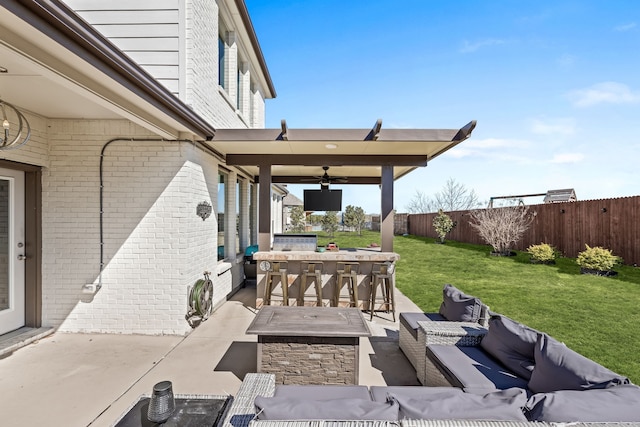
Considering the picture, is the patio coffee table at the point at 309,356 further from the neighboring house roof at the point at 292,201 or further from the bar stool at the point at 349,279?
the neighboring house roof at the point at 292,201

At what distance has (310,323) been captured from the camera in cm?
309

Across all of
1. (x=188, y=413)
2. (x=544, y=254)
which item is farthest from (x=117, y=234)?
(x=544, y=254)

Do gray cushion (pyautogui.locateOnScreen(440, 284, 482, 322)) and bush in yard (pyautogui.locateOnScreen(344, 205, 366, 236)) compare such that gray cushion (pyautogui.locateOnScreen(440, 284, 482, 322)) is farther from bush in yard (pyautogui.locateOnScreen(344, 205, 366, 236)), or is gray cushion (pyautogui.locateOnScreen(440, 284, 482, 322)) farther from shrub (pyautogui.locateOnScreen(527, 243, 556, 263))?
bush in yard (pyautogui.locateOnScreen(344, 205, 366, 236))

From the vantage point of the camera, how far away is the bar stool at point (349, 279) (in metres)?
5.19

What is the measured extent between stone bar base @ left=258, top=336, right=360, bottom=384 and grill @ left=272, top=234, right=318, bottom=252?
3045mm

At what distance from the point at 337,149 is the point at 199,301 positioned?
10.6ft

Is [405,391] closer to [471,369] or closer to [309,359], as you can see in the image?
[471,369]

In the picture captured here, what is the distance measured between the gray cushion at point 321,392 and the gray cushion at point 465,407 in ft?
1.76

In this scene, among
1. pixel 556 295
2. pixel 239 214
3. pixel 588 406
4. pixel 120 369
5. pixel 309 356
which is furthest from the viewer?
pixel 239 214

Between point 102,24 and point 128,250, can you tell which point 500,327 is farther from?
point 102,24

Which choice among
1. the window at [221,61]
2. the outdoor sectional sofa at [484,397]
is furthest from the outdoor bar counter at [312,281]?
the window at [221,61]

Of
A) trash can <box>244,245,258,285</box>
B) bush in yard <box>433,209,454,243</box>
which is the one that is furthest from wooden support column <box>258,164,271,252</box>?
bush in yard <box>433,209,454,243</box>

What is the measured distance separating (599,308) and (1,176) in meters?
9.39

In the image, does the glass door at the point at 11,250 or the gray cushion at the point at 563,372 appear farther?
the glass door at the point at 11,250
